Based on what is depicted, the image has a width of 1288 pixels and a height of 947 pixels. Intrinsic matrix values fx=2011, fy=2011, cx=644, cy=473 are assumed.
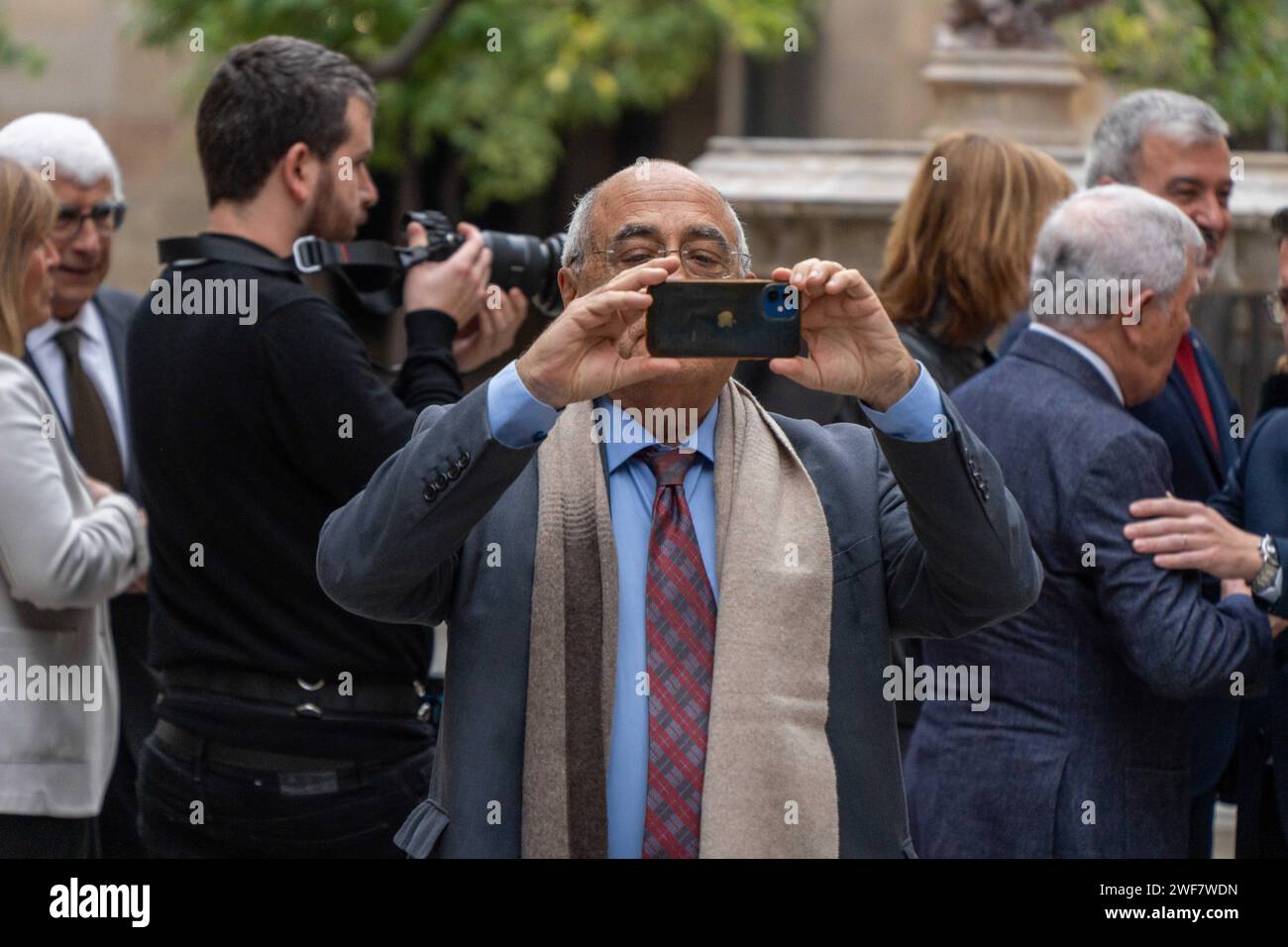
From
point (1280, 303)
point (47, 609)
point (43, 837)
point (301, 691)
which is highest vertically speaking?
point (1280, 303)

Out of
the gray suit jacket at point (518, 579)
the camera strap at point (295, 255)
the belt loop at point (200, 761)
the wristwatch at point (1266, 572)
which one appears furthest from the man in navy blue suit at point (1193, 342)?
the belt loop at point (200, 761)

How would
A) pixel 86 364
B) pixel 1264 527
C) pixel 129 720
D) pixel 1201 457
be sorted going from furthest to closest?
pixel 86 364 → pixel 129 720 → pixel 1201 457 → pixel 1264 527

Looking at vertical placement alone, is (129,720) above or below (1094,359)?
below

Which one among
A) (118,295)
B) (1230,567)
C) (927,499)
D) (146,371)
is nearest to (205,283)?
(146,371)

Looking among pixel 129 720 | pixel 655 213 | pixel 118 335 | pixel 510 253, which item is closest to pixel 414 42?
pixel 118 335

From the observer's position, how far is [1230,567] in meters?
3.68

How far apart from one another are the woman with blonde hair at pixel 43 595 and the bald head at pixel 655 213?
4.26ft

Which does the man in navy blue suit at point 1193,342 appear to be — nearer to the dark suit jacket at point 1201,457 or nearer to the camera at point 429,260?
the dark suit jacket at point 1201,457

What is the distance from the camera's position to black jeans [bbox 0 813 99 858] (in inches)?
147

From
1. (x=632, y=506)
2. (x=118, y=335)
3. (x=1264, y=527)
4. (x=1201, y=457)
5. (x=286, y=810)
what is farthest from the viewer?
(x=118, y=335)

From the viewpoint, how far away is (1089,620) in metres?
3.72

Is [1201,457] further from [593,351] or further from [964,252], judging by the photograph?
[593,351]

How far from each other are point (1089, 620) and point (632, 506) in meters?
1.23
